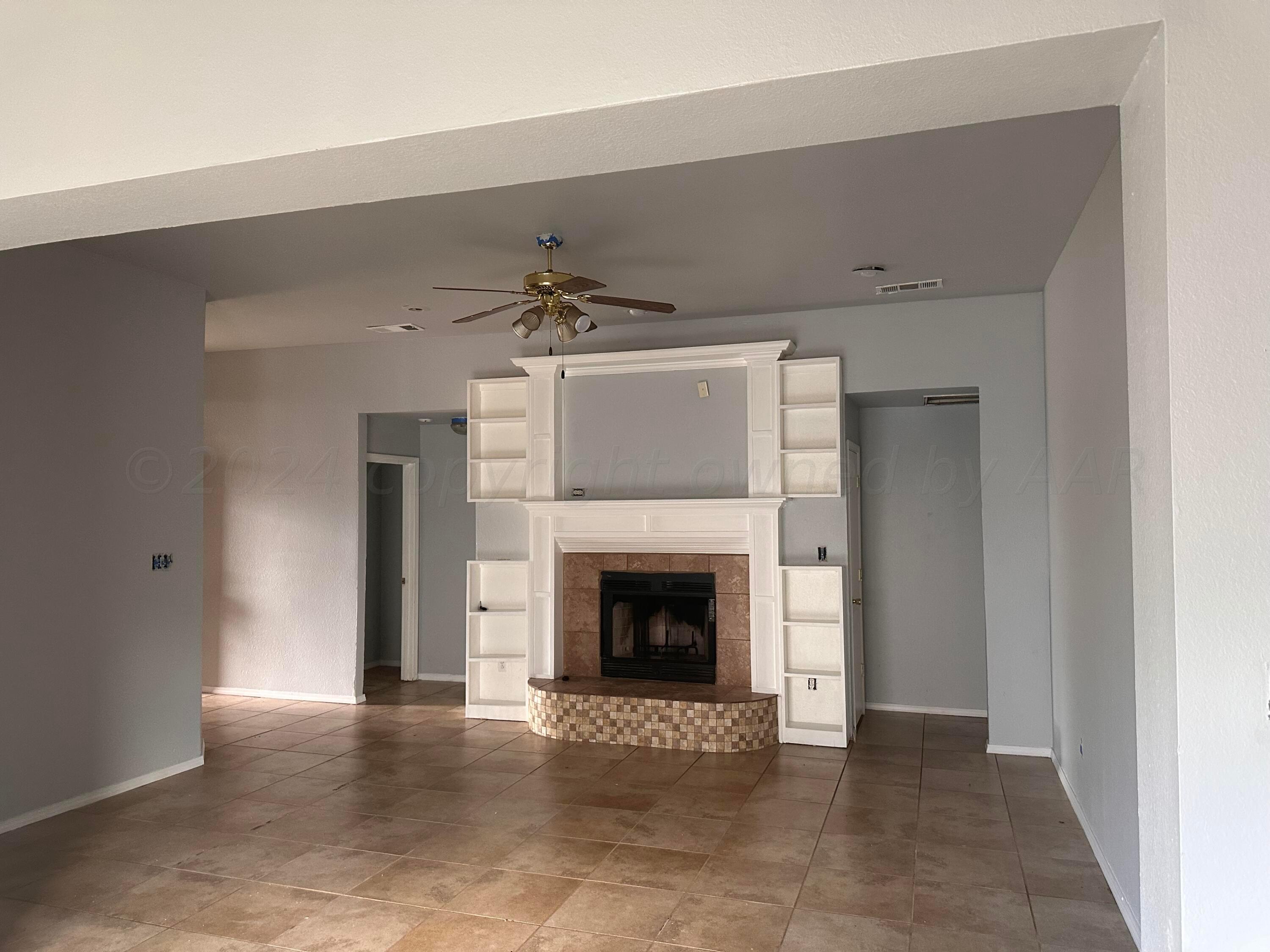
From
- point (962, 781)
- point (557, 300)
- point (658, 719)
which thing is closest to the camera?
point (557, 300)

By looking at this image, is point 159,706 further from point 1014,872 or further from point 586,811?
point 1014,872

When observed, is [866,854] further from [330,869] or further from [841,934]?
[330,869]

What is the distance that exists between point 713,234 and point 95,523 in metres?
3.83

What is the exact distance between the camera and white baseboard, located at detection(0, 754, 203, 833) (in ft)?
15.1

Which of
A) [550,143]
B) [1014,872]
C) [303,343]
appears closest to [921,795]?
[1014,872]

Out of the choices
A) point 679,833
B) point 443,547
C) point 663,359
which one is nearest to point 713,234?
point 663,359

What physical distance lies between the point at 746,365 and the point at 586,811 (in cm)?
328

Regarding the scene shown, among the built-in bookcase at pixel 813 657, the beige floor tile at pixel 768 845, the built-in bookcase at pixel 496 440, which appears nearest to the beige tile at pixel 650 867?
the beige floor tile at pixel 768 845

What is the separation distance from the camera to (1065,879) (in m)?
3.90

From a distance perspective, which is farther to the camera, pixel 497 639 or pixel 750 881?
pixel 497 639

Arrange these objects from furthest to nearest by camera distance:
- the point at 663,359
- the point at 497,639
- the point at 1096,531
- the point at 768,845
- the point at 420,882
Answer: the point at 497,639 < the point at 663,359 < the point at 768,845 < the point at 1096,531 < the point at 420,882

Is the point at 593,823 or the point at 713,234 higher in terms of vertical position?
the point at 713,234

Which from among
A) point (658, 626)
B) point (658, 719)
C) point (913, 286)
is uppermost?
point (913, 286)

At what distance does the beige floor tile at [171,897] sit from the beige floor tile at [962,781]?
378 cm
